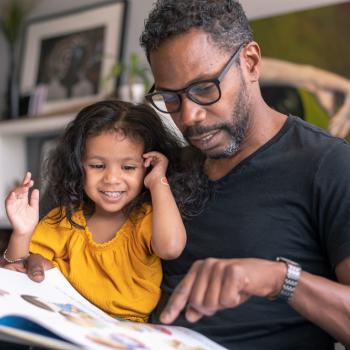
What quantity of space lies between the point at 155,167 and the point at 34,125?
2.27 meters

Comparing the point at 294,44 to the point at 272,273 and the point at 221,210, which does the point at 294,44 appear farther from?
the point at 272,273

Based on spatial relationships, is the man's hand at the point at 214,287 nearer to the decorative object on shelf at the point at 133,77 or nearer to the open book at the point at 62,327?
the open book at the point at 62,327

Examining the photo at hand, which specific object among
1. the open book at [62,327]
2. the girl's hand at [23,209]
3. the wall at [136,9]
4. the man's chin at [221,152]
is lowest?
the open book at [62,327]

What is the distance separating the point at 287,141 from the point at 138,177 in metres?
0.36

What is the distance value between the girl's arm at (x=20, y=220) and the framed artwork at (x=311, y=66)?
1.55m

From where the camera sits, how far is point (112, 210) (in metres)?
1.43

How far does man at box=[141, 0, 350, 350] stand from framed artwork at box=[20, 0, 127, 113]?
214cm

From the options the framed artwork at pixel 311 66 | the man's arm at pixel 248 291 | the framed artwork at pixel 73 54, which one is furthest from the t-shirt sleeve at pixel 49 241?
the framed artwork at pixel 73 54

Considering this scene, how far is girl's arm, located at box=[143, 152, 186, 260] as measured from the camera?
1277 millimetres

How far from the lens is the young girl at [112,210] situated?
1.36 meters

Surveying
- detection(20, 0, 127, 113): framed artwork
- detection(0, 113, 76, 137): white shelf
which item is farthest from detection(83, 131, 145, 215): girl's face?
detection(20, 0, 127, 113): framed artwork

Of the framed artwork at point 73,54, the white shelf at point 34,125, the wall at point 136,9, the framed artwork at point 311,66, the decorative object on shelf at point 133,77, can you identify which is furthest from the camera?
the framed artwork at point 73,54

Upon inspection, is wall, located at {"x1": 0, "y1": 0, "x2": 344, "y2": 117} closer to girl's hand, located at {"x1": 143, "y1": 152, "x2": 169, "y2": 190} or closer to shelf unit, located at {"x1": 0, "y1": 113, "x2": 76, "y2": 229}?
shelf unit, located at {"x1": 0, "y1": 113, "x2": 76, "y2": 229}

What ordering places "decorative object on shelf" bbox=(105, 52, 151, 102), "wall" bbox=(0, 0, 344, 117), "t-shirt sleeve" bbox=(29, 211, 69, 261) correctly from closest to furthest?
"t-shirt sleeve" bbox=(29, 211, 69, 261) → "wall" bbox=(0, 0, 344, 117) → "decorative object on shelf" bbox=(105, 52, 151, 102)
